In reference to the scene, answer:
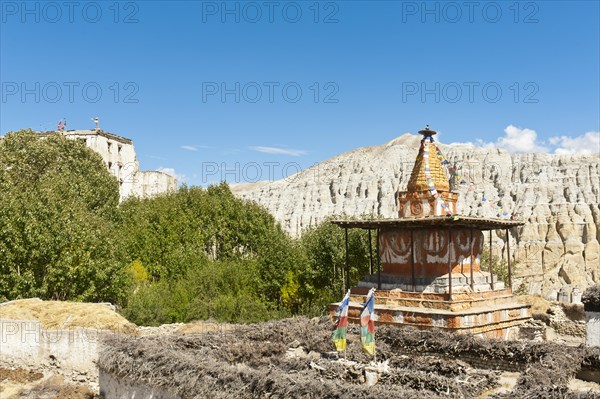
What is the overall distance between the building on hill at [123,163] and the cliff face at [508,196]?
4030 centimetres

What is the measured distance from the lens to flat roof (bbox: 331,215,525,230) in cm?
2010

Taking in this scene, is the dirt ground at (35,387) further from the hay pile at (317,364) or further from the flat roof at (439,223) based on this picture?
the flat roof at (439,223)

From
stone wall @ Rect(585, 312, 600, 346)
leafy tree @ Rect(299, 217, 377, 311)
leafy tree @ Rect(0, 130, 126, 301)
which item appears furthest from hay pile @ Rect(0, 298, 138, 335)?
stone wall @ Rect(585, 312, 600, 346)

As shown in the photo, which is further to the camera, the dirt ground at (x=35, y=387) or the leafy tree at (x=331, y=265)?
the leafy tree at (x=331, y=265)

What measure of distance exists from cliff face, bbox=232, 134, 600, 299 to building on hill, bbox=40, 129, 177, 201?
40.3 metres

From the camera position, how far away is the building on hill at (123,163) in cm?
5391

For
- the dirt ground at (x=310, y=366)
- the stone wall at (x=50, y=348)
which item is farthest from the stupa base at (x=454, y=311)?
the stone wall at (x=50, y=348)

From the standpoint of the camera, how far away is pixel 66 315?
66.3ft

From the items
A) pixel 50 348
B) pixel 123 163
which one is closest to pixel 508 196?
pixel 123 163

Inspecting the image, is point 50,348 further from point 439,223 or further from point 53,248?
point 439,223

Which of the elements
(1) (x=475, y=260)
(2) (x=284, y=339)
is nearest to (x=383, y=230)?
(1) (x=475, y=260)

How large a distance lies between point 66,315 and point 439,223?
14519 millimetres

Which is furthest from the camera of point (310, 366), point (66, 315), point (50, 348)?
point (66, 315)

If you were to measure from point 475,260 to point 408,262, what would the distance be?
3086mm
